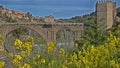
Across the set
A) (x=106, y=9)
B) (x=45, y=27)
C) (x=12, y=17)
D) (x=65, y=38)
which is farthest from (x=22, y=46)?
(x=12, y=17)

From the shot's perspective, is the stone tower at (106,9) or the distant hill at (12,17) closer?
the stone tower at (106,9)

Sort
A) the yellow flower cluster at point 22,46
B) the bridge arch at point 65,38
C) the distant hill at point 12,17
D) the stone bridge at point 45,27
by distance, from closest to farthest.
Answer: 1. the yellow flower cluster at point 22,46
2. the bridge arch at point 65,38
3. the stone bridge at point 45,27
4. the distant hill at point 12,17

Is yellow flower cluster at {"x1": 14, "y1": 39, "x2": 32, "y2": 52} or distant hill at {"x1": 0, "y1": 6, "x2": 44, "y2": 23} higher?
yellow flower cluster at {"x1": 14, "y1": 39, "x2": 32, "y2": 52}

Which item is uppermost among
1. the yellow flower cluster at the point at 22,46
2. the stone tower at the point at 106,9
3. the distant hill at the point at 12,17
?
the yellow flower cluster at the point at 22,46

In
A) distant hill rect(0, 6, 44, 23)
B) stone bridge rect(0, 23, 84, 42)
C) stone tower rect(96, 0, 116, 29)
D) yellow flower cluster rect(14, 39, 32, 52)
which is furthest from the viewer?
distant hill rect(0, 6, 44, 23)

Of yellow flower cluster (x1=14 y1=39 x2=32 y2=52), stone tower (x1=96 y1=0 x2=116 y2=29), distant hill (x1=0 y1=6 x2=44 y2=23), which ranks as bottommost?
distant hill (x1=0 y1=6 x2=44 y2=23)

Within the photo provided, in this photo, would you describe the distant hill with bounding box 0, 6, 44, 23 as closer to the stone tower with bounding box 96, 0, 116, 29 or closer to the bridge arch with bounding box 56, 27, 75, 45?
the stone tower with bounding box 96, 0, 116, 29

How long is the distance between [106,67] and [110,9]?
52.2 m

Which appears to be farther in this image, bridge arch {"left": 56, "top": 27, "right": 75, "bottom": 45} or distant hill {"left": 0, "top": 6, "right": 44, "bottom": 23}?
distant hill {"left": 0, "top": 6, "right": 44, "bottom": 23}

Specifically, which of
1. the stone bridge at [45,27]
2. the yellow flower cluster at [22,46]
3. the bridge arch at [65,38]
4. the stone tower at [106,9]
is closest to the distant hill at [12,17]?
the stone bridge at [45,27]

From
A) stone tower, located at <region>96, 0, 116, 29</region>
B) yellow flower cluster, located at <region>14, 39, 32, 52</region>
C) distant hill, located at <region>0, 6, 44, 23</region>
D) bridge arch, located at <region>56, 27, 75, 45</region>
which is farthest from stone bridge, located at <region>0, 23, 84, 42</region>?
yellow flower cluster, located at <region>14, 39, 32, 52</region>

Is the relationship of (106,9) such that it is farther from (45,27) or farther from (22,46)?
(22,46)

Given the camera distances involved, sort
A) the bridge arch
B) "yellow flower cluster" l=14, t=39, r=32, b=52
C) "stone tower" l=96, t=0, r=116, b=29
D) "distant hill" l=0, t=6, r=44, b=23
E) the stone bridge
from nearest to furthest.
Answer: "yellow flower cluster" l=14, t=39, r=32, b=52, the bridge arch, "stone tower" l=96, t=0, r=116, b=29, the stone bridge, "distant hill" l=0, t=6, r=44, b=23

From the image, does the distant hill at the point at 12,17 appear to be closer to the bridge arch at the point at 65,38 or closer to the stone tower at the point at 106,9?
the stone tower at the point at 106,9
